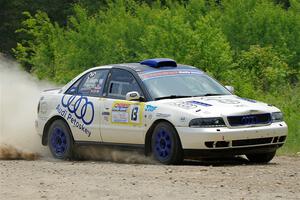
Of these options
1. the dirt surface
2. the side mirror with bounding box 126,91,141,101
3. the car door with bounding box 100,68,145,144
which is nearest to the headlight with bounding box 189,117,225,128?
the dirt surface

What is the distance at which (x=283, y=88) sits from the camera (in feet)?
82.9

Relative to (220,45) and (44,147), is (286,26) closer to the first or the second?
(220,45)

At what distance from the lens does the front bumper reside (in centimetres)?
1203

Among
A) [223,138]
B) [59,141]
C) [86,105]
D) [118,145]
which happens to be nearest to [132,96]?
[118,145]

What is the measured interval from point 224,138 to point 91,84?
2882mm

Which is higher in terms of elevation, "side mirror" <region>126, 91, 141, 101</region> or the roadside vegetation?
Result: the roadside vegetation

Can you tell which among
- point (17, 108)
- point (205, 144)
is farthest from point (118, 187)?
point (17, 108)

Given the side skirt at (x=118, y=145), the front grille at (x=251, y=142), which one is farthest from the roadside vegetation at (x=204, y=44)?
the front grille at (x=251, y=142)

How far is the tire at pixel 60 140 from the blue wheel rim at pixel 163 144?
6.75 ft

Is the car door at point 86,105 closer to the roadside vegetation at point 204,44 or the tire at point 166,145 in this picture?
the tire at point 166,145

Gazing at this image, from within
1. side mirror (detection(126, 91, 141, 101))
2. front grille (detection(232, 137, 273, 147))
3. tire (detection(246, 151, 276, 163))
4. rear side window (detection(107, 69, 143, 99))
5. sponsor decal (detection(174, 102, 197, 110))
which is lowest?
tire (detection(246, 151, 276, 163))

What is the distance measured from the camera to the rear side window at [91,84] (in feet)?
45.6

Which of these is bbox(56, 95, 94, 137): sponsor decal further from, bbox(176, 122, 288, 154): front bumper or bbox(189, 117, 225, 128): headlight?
bbox(189, 117, 225, 128): headlight

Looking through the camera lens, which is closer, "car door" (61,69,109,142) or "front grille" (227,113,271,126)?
"front grille" (227,113,271,126)
